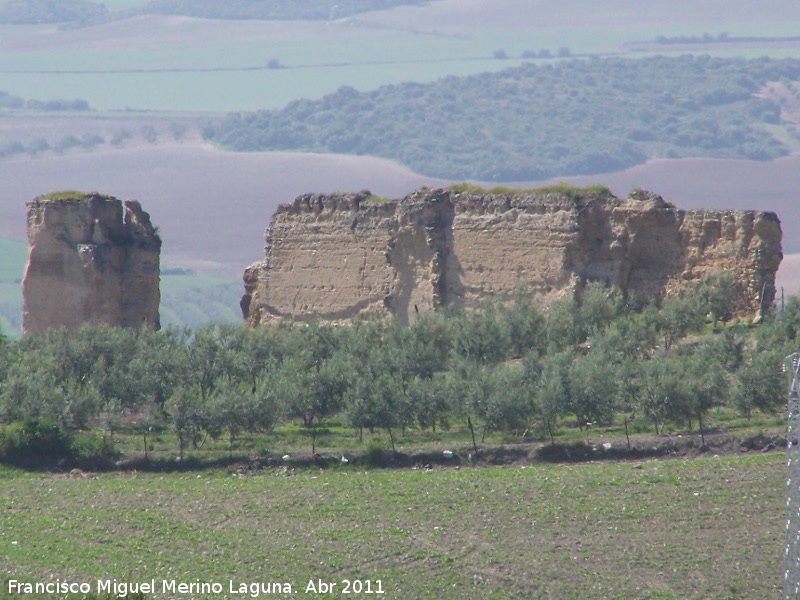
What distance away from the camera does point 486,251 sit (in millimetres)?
39812

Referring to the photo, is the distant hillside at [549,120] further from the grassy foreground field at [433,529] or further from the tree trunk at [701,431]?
the grassy foreground field at [433,529]

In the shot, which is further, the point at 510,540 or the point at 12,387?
the point at 12,387

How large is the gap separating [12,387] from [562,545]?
41.6 ft

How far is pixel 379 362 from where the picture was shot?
33031mm

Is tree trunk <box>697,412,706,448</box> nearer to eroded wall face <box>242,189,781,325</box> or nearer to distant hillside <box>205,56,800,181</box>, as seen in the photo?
eroded wall face <box>242,189,781,325</box>

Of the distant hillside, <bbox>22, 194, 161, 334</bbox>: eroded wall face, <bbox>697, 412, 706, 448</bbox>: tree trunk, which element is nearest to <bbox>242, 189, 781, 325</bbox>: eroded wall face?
<bbox>22, 194, 161, 334</bbox>: eroded wall face

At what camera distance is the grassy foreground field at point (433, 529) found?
74.8 ft

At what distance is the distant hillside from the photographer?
13612cm

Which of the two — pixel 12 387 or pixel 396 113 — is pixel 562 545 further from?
pixel 396 113

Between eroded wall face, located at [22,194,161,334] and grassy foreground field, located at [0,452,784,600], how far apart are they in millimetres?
12410

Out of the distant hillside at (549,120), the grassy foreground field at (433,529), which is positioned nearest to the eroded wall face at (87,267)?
the grassy foreground field at (433,529)

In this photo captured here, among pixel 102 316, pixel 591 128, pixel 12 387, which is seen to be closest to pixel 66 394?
pixel 12 387

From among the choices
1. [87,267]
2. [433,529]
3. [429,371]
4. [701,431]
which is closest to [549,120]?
[87,267]

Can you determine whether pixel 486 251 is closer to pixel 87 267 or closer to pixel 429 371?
pixel 429 371
